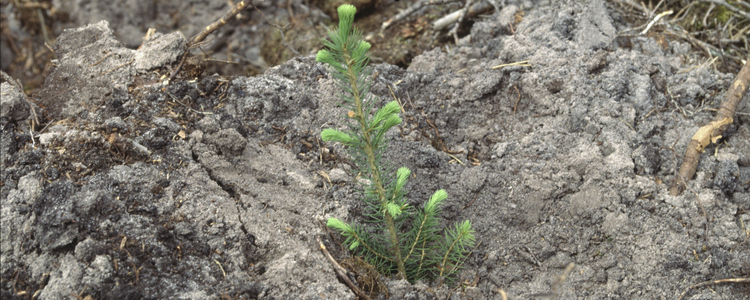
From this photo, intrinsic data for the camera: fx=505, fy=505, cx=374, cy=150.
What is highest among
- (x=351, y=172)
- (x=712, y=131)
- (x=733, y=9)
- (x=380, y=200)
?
(x=380, y=200)

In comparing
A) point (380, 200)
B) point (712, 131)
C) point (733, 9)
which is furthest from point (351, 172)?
point (733, 9)

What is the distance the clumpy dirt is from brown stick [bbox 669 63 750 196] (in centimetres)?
6

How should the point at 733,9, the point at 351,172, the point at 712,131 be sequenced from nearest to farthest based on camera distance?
the point at 351,172 → the point at 712,131 → the point at 733,9

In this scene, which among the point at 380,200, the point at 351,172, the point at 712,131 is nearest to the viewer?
the point at 380,200

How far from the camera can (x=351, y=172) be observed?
Answer: 250 centimetres

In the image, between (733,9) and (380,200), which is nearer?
(380,200)

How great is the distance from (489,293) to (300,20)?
133 inches

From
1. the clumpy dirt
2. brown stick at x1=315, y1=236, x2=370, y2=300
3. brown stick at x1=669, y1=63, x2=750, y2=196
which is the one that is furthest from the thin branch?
brown stick at x1=315, y1=236, x2=370, y2=300

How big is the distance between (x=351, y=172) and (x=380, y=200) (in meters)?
0.51

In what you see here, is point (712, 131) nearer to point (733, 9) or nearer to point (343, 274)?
point (733, 9)

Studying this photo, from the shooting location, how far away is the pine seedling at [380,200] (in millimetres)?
1781

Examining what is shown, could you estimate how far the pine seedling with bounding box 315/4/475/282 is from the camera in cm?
178

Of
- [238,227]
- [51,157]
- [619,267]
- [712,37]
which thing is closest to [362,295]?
[238,227]

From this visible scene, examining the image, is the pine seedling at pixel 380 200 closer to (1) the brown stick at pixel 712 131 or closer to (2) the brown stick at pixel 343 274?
(2) the brown stick at pixel 343 274
